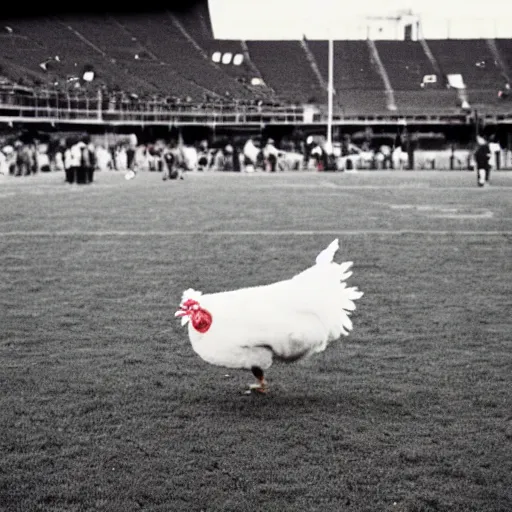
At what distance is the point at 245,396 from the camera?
6094 millimetres

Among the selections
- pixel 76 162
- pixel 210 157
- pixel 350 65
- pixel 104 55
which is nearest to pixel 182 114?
pixel 210 157

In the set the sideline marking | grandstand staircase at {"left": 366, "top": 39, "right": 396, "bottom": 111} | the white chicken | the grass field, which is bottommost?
the sideline marking

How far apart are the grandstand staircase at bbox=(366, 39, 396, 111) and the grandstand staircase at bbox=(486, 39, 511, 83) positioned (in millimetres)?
8123

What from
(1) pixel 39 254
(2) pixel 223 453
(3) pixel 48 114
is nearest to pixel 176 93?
(3) pixel 48 114

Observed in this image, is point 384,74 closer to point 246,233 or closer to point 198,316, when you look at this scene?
point 246,233

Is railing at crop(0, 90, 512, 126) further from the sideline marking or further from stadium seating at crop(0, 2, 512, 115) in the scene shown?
the sideline marking

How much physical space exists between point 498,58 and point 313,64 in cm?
1316

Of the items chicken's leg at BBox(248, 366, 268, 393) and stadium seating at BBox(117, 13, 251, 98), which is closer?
chicken's leg at BBox(248, 366, 268, 393)

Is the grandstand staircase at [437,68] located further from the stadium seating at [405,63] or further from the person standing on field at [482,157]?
the person standing on field at [482,157]

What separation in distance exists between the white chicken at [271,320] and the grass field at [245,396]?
35cm

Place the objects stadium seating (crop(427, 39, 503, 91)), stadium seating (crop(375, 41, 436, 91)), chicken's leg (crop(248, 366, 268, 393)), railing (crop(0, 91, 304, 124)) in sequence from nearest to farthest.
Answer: chicken's leg (crop(248, 366, 268, 393))
railing (crop(0, 91, 304, 124))
stadium seating (crop(375, 41, 436, 91))
stadium seating (crop(427, 39, 503, 91))

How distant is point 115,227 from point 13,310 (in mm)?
9028

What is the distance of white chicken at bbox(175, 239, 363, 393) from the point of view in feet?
18.2

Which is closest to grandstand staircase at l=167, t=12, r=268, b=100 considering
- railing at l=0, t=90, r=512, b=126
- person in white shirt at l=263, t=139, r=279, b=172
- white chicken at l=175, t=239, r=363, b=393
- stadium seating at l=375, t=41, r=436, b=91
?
railing at l=0, t=90, r=512, b=126
